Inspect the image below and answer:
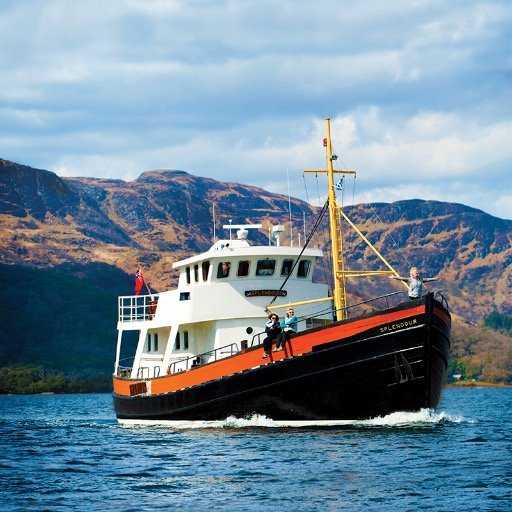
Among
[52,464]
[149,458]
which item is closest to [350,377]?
[149,458]

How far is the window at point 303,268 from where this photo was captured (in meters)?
38.4

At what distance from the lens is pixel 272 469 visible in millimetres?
23844

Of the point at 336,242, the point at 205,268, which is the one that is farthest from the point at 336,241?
the point at 205,268

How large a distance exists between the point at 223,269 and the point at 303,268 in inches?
122

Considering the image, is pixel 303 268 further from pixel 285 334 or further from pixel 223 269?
pixel 285 334

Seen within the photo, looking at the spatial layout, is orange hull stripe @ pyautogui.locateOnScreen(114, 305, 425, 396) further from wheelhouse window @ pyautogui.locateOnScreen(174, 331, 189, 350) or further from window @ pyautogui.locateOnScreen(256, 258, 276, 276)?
window @ pyautogui.locateOnScreen(256, 258, 276, 276)

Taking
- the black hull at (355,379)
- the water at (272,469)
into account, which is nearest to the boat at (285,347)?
the black hull at (355,379)

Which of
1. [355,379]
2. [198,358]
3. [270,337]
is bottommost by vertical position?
[355,379]

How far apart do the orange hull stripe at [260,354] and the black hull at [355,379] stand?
0.64ft

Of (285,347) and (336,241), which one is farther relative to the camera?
(336,241)

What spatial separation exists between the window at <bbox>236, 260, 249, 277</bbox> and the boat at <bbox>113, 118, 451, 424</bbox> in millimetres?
47

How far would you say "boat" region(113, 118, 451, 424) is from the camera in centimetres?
3097

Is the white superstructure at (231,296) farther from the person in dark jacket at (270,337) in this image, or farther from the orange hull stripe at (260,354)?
the person in dark jacket at (270,337)

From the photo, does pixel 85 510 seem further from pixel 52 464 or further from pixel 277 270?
pixel 277 270
